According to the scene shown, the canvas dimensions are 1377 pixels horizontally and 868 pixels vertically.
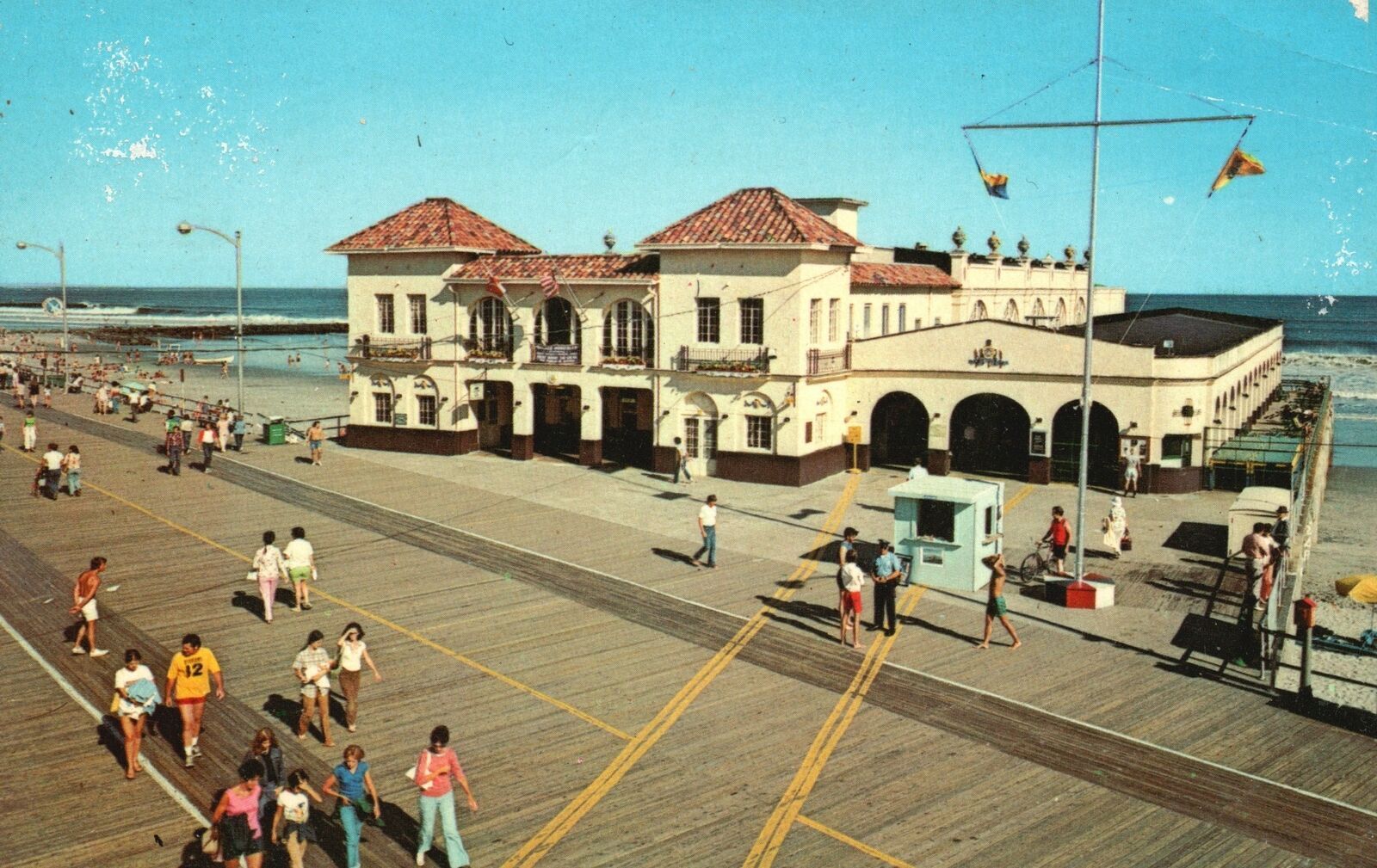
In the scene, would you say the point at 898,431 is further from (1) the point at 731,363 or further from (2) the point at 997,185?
(2) the point at 997,185

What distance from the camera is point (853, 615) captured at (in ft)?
65.6

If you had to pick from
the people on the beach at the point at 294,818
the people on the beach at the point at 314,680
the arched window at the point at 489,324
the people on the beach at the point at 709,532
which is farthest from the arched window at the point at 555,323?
the people on the beach at the point at 294,818

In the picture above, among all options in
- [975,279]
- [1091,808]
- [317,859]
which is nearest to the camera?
[317,859]

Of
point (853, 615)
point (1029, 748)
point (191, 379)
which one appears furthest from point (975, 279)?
point (191, 379)

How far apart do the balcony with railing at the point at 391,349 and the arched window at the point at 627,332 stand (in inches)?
282

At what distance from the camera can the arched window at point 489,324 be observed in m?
40.6

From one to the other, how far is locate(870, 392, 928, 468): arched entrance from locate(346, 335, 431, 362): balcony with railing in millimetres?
16556

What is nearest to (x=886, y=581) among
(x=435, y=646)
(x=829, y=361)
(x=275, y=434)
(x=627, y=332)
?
(x=435, y=646)

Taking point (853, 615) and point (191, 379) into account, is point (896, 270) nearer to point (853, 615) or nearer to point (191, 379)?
point (853, 615)

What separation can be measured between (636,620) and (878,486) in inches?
631

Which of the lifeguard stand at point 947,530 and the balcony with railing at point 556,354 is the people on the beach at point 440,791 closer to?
the lifeguard stand at point 947,530

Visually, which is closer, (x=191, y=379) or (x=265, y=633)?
(x=265, y=633)

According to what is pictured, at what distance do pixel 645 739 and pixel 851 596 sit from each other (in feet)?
17.8

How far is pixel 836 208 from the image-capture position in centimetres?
4478
